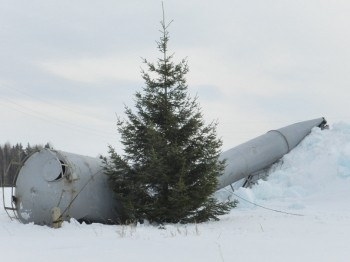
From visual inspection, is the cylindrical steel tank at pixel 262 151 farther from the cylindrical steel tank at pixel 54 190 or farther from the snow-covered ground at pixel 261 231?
the cylindrical steel tank at pixel 54 190

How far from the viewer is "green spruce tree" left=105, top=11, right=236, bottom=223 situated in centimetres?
1237

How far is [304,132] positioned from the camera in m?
21.5

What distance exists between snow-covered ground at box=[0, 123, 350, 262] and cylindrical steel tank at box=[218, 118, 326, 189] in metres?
0.43

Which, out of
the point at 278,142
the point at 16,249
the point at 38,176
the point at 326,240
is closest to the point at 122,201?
the point at 38,176

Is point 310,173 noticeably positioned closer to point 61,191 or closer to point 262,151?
point 262,151

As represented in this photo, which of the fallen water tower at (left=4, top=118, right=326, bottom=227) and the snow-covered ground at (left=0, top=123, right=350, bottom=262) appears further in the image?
the fallen water tower at (left=4, top=118, right=326, bottom=227)

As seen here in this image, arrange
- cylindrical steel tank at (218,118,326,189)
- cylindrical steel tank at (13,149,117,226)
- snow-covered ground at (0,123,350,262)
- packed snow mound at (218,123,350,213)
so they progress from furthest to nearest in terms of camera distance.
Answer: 1. cylindrical steel tank at (218,118,326,189)
2. packed snow mound at (218,123,350,213)
3. cylindrical steel tank at (13,149,117,226)
4. snow-covered ground at (0,123,350,262)

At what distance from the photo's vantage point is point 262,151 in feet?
Answer: 64.7

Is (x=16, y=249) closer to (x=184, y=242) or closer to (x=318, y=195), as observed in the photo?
(x=184, y=242)

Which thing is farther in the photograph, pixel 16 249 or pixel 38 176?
pixel 38 176

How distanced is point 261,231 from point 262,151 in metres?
10.1

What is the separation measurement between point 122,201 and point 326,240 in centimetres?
641

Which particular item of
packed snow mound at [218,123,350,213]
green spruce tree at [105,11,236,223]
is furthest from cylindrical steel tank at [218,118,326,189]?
green spruce tree at [105,11,236,223]

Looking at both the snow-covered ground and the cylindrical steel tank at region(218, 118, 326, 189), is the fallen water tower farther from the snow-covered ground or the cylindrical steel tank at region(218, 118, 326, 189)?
the cylindrical steel tank at region(218, 118, 326, 189)
